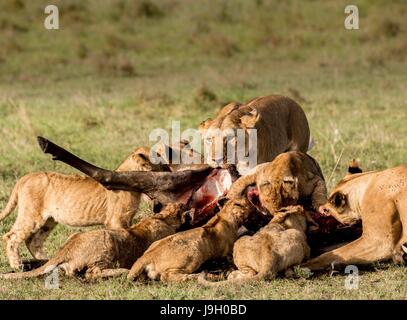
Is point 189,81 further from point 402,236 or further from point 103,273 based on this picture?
point 103,273

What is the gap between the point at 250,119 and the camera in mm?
9180

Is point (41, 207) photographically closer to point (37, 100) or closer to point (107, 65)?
point (37, 100)

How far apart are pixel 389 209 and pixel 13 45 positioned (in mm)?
14619

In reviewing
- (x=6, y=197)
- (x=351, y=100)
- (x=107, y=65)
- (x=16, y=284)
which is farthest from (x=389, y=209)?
(x=107, y=65)

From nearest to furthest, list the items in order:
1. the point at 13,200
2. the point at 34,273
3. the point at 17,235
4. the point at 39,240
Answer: the point at 34,273 → the point at 17,235 → the point at 39,240 → the point at 13,200

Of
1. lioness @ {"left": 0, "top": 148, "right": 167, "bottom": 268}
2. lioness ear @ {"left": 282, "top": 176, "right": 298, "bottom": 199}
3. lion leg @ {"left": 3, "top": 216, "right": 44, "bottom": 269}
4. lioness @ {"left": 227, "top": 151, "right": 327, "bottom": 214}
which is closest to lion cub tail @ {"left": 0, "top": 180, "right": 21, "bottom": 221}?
lioness @ {"left": 0, "top": 148, "right": 167, "bottom": 268}

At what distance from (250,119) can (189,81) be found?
363 inches

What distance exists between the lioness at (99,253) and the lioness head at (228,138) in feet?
4.25

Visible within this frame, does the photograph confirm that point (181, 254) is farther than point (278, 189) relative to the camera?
No

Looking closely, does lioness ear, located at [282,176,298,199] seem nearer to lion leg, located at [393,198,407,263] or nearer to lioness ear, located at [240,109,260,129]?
lion leg, located at [393,198,407,263]

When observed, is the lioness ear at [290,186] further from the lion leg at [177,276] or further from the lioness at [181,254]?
the lion leg at [177,276]

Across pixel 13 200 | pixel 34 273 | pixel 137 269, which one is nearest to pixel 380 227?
pixel 137 269

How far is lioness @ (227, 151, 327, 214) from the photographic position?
7742 millimetres

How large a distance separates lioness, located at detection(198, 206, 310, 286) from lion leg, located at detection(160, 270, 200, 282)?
10 cm
